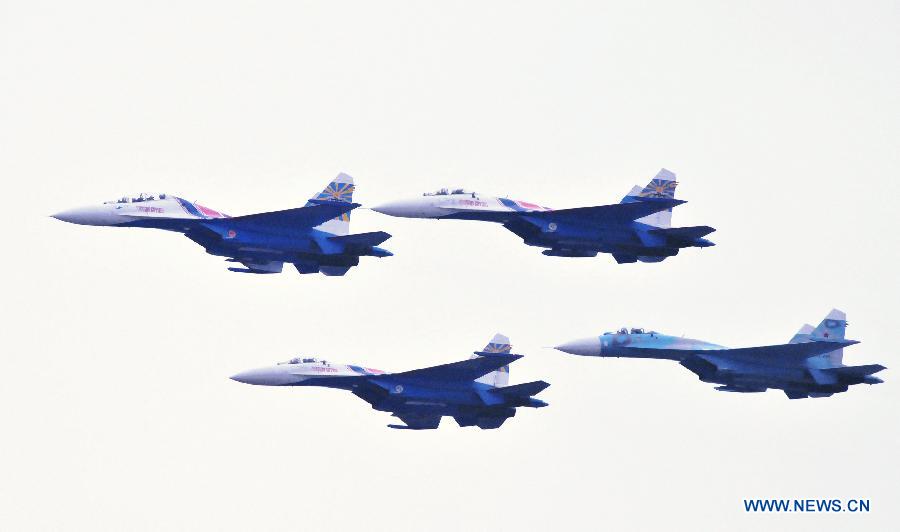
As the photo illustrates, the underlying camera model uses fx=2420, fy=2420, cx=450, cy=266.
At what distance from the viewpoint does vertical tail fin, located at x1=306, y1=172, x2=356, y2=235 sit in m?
110

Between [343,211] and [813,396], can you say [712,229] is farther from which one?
[343,211]

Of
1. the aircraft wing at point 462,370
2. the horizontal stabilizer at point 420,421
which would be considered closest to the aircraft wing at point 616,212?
the aircraft wing at point 462,370

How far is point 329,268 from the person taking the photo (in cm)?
10888

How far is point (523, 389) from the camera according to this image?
353 ft

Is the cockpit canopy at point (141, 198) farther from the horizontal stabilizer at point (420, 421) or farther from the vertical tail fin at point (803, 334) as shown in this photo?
the vertical tail fin at point (803, 334)

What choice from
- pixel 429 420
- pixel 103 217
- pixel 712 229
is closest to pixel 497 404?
pixel 429 420

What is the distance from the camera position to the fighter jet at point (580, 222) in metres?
108

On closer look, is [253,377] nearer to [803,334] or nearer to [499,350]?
[499,350]

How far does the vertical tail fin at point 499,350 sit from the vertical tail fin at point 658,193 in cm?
840

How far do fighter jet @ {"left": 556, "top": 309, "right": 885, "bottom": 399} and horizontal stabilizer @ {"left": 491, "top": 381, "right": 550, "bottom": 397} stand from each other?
10.5 feet

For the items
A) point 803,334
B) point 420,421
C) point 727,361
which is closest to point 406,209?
point 420,421

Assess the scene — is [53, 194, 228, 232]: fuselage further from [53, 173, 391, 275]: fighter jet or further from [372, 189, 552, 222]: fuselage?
[372, 189, 552, 222]: fuselage

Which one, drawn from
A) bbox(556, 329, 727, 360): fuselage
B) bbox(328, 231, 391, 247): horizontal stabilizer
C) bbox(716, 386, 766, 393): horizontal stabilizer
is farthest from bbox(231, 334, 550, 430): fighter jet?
bbox(716, 386, 766, 393): horizontal stabilizer

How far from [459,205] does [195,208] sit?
11.9 meters
